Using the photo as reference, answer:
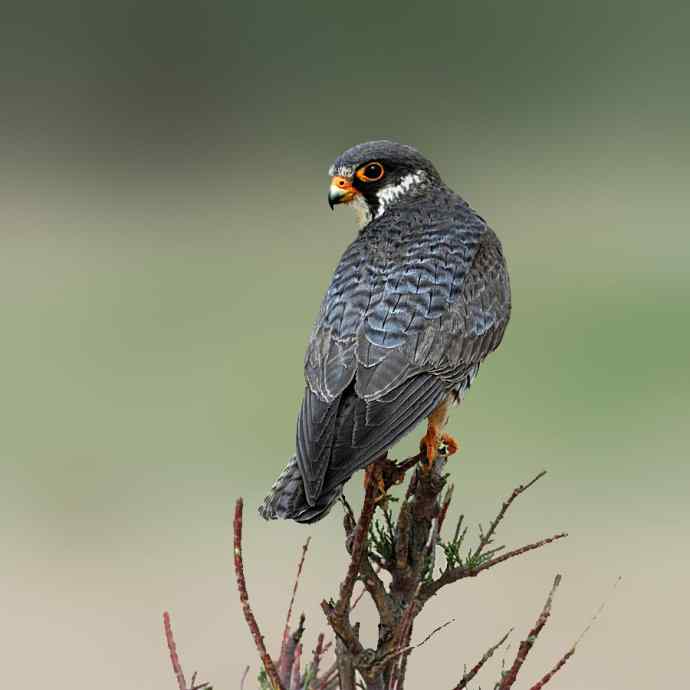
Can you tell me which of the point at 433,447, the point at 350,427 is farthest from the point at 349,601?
the point at 433,447

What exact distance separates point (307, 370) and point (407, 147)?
3.69 ft

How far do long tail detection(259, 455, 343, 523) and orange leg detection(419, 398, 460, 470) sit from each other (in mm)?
290

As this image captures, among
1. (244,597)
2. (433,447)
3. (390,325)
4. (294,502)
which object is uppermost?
(390,325)

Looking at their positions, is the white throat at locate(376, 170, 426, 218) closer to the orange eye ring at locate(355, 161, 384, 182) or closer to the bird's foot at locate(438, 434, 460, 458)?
the orange eye ring at locate(355, 161, 384, 182)

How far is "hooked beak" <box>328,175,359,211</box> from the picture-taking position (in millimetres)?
3186

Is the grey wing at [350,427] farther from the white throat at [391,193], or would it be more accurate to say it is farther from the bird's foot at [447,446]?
the white throat at [391,193]

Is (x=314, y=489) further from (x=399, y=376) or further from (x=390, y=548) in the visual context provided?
(x=399, y=376)

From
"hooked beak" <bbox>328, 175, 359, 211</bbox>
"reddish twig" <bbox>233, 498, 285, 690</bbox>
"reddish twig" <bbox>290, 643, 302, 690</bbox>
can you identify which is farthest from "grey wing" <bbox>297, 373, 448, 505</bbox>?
"hooked beak" <bbox>328, 175, 359, 211</bbox>

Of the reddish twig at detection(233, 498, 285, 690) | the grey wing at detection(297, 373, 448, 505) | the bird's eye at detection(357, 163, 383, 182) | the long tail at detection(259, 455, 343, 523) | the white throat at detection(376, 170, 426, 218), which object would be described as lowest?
the reddish twig at detection(233, 498, 285, 690)

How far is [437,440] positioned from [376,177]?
106cm

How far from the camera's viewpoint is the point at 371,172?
321cm

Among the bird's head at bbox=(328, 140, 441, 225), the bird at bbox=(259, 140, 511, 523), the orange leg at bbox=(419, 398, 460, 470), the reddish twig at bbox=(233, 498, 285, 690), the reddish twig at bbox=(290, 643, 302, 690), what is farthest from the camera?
the bird's head at bbox=(328, 140, 441, 225)

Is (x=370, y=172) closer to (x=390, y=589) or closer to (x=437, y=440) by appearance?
(x=437, y=440)

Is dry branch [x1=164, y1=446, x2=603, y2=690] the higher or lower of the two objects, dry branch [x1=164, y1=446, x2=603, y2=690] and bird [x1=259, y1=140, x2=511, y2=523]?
the lower
